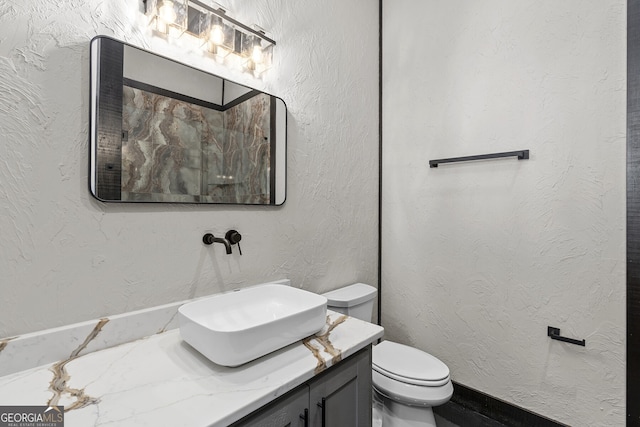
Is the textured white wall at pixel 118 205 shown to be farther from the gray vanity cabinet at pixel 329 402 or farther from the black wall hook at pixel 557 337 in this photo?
the black wall hook at pixel 557 337


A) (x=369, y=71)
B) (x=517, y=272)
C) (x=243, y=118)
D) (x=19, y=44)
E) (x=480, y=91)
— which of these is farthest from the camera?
(x=369, y=71)

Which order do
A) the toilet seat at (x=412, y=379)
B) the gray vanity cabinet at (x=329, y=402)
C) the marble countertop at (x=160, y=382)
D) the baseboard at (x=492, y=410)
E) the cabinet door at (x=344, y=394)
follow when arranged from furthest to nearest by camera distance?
the baseboard at (x=492, y=410), the toilet seat at (x=412, y=379), the cabinet door at (x=344, y=394), the gray vanity cabinet at (x=329, y=402), the marble countertop at (x=160, y=382)

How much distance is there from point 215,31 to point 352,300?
1.37m

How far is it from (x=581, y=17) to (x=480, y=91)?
0.47 metres

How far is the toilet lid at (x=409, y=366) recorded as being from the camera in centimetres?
133

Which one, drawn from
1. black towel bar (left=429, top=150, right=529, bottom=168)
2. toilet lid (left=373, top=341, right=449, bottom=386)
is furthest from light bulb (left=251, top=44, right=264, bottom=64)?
toilet lid (left=373, top=341, right=449, bottom=386)

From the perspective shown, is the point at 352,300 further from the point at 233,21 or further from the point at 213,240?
the point at 233,21

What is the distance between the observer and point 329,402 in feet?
3.00

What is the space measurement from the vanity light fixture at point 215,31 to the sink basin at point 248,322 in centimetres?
97

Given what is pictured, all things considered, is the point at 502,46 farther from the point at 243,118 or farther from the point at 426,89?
the point at 243,118

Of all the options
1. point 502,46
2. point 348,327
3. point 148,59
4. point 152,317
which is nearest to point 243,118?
point 148,59

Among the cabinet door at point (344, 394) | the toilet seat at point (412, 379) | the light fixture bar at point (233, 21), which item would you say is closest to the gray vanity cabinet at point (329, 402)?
the cabinet door at point (344, 394)

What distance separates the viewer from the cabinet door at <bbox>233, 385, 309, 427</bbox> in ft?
2.39

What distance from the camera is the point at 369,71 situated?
6.61ft
